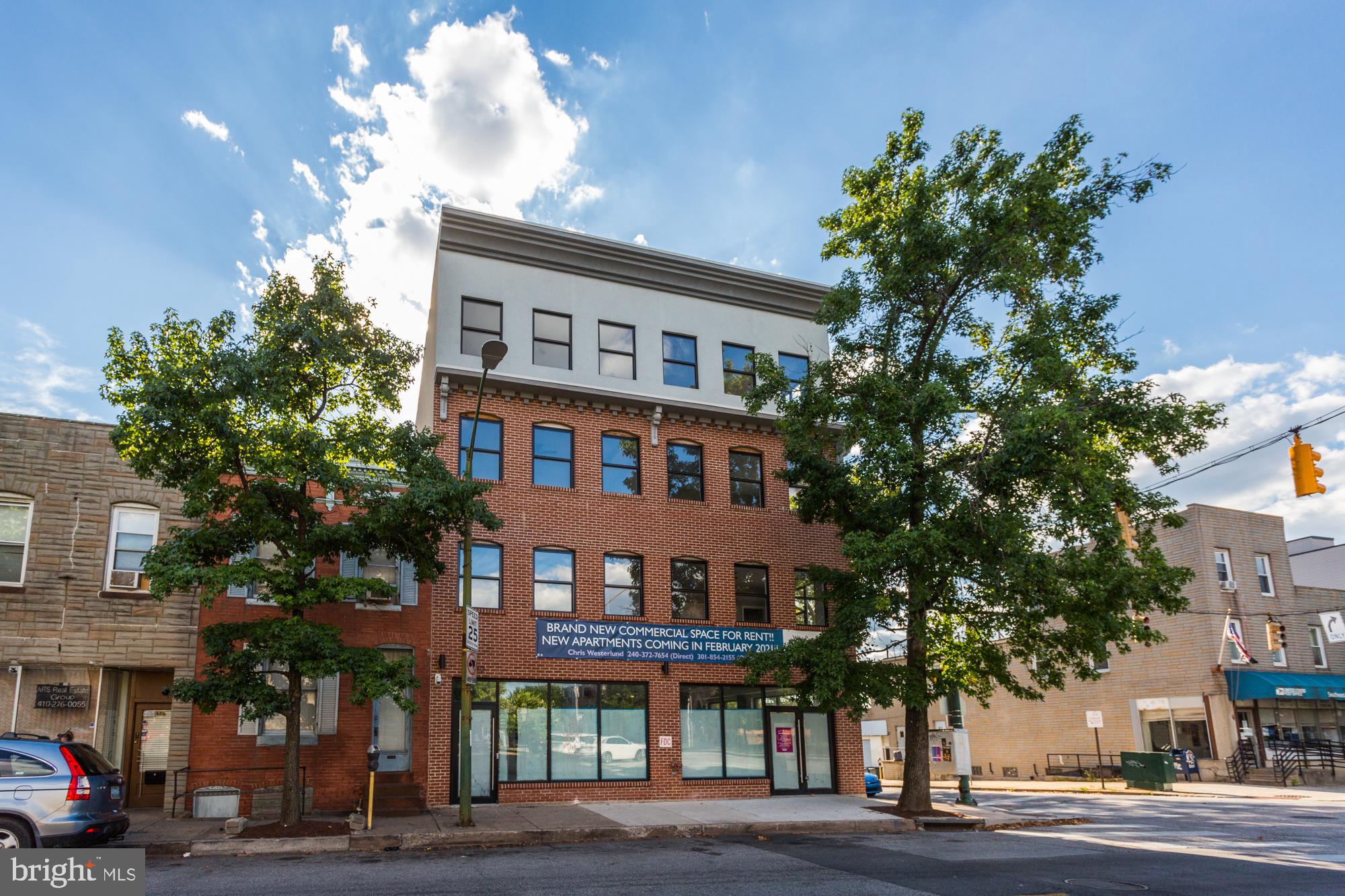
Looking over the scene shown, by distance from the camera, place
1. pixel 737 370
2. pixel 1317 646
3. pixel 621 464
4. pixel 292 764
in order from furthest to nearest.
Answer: pixel 1317 646
pixel 737 370
pixel 621 464
pixel 292 764

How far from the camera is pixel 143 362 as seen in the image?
15.3 m

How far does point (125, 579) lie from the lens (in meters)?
18.9

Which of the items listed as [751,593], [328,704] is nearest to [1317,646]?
[751,593]

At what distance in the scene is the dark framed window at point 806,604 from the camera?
24172 mm

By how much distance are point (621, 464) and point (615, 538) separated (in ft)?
6.52

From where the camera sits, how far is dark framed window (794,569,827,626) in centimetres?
2417

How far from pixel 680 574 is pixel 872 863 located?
1135cm

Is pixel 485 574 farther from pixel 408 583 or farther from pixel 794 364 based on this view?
pixel 794 364

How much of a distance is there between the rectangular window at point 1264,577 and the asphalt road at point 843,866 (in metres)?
20.1

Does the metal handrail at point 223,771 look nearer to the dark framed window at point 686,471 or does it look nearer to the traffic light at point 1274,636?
the dark framed window at point 686,471

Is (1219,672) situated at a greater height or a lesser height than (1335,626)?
lesser

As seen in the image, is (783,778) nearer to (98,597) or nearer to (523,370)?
(523,370)

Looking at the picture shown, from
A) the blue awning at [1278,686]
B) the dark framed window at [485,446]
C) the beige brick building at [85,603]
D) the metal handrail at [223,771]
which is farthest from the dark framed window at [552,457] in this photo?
the blue awning at [1278,686]

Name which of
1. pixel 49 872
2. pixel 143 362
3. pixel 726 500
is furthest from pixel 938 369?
pixel 49 872
